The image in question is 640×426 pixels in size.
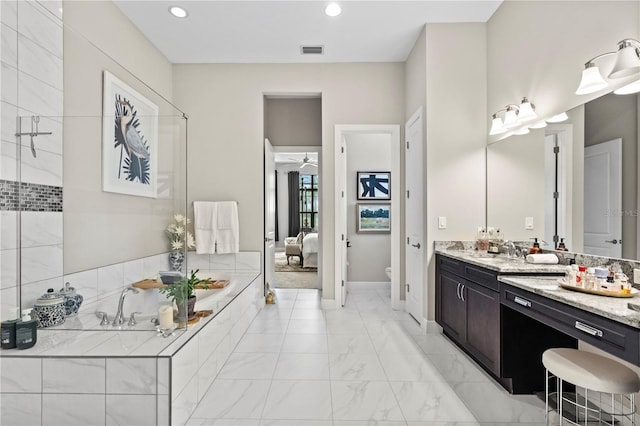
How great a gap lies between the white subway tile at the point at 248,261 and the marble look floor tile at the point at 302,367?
1.51 metres

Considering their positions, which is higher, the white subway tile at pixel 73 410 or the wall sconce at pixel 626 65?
the wall sconce at pixel 626 65

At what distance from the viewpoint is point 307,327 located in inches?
129

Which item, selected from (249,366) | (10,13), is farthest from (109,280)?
(10,13)

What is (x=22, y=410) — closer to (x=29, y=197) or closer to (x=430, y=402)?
(x=29, y=197)

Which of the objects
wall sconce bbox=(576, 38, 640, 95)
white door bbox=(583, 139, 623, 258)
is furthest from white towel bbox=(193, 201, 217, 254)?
wall sconce bbox=(576, 38, 640, 95)

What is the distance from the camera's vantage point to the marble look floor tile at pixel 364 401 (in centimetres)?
182

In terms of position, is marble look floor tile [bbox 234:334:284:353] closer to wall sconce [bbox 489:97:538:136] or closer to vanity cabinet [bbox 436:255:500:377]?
vanity cabinet [bbox 436:255:500:377]

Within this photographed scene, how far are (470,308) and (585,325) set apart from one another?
1.15 m

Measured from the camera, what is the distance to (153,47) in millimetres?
3609

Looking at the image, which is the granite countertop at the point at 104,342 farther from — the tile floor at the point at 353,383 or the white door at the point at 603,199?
the white door at the point at 603,199

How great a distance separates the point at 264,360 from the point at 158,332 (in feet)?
3.15

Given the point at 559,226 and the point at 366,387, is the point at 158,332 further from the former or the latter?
the point at 559,226

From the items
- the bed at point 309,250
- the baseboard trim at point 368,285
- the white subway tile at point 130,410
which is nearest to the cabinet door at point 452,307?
the baseboard trim at point 368,285

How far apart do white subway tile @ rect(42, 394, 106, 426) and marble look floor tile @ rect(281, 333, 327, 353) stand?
4.61 ft
